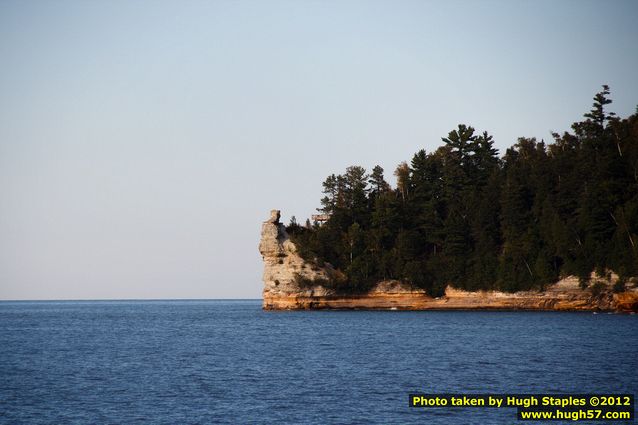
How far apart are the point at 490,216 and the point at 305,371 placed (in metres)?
67.1

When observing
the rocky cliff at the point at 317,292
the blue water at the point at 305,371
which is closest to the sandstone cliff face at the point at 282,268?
the rocky cliff at the point at 317,292

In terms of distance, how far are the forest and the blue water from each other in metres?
19.1

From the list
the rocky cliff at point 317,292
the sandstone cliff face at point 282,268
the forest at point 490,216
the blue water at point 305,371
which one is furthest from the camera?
the sandstone cliff face at point 282,268

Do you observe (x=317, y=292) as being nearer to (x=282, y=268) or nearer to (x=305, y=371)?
(x=282, y=268)

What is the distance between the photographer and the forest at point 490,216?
306 feet

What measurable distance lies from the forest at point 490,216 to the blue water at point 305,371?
19143 millimetres

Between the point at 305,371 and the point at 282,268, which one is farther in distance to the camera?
the point at 282,268

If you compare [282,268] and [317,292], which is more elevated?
[282,268]

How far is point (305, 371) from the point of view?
150 feet

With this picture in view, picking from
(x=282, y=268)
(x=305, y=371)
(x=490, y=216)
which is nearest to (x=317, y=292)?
(x=282, y=268)

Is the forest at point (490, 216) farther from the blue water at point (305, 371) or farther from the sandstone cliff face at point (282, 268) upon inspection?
the blue water at point (305, 371)

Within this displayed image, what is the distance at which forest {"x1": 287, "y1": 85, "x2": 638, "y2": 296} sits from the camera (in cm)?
9312

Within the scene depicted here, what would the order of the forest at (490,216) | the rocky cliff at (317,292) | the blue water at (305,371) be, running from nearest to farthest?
1. the blue water at (305,371)
2. the forest at (490,216)
3. the rocky cliff at (317,292)

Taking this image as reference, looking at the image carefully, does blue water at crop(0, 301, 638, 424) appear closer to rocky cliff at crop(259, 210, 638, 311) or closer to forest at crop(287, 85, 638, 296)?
forest at crop(287, 85, 638, 296)
